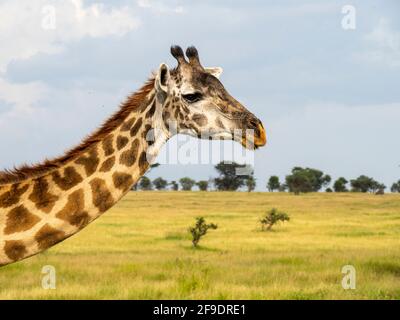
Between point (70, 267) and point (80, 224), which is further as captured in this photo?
point (70, 267)

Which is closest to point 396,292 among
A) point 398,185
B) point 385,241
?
point 385,241

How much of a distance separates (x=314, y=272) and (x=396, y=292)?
16.4 feet

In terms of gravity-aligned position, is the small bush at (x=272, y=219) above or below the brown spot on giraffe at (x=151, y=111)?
below

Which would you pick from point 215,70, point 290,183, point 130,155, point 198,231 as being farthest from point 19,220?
point 290,183

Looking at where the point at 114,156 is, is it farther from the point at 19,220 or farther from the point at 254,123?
the point at 254,123

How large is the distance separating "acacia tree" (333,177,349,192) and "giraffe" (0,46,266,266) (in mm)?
123922

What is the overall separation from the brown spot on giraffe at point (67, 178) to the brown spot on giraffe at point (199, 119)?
1533 millimetres

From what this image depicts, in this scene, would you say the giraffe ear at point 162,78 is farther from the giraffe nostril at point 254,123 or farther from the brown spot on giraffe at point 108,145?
the giraffe nostril at point 254,123

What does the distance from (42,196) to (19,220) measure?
379 millimetres

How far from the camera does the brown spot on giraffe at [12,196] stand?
8.24m

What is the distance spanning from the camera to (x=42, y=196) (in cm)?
824

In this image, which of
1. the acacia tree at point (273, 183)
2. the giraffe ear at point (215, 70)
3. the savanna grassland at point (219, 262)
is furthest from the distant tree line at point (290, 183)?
the giraffe ear at point (215, 70)
